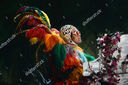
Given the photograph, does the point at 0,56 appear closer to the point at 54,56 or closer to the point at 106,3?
the point at 106,3

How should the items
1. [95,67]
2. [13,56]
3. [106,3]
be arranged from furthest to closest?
[13,56] < [106,3] < [95,67]

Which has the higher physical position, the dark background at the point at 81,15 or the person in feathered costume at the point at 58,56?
the dark background at the point at 81,15

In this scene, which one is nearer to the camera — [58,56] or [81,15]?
[58,56]

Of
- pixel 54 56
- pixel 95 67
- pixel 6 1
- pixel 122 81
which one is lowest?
pixel 122 81

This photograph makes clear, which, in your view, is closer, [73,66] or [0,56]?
[73,66]

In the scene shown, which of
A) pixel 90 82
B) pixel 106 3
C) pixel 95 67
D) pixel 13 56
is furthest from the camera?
pixel 13 56

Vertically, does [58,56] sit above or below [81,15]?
below

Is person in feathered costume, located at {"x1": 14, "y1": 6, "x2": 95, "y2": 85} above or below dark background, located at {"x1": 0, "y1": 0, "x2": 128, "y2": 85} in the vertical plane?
below

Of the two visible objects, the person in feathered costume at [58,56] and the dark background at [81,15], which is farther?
the dark background at [81,15]

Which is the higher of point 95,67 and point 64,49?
point 64,49

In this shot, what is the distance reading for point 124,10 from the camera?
7.86 m

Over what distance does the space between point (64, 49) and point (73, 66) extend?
10.8 inches

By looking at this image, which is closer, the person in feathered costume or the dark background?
the person in feathered costume

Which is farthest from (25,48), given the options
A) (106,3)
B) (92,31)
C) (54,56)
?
(54,56)
